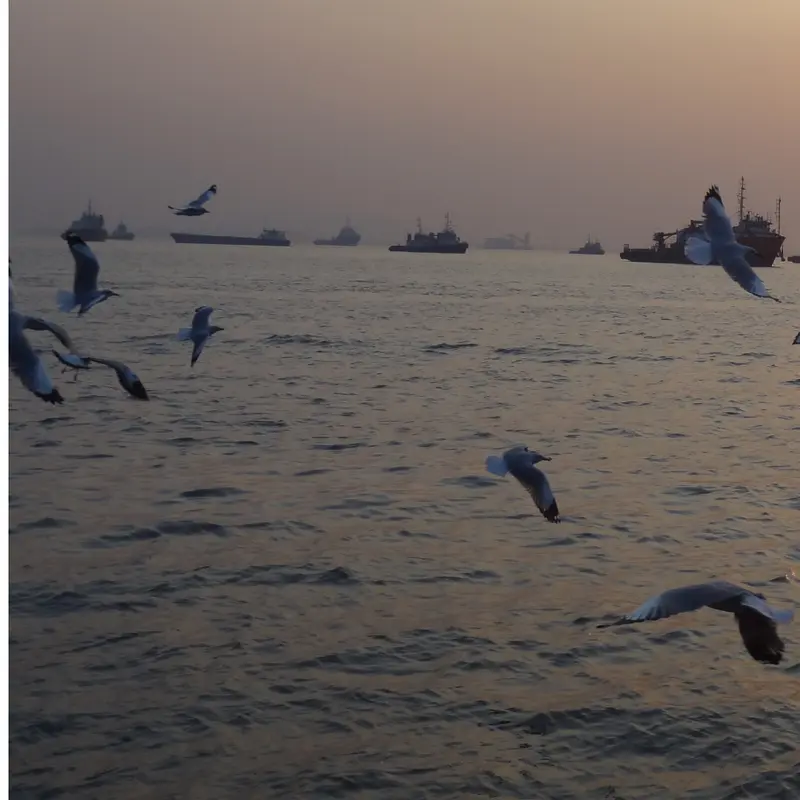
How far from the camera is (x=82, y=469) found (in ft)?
40.9

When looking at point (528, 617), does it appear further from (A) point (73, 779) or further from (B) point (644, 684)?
(A) point (73, 779)

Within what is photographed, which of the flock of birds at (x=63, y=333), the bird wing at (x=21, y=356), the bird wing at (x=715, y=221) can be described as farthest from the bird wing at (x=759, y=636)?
the bird wing at (x=21, y=356)

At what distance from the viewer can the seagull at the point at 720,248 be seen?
4.70m

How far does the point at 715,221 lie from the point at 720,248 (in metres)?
0.17

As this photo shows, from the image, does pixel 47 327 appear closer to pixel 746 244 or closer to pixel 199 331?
pixel 199 331

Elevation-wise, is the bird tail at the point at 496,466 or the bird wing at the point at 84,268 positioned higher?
the bird wing at the point at 84,268

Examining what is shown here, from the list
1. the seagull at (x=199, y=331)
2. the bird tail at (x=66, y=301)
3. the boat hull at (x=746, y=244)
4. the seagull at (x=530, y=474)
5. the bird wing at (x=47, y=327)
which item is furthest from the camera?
the boat hull at (x=746, y=244)

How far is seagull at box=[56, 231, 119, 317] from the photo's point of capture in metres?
4.84

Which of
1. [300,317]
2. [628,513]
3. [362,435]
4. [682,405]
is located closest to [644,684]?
[628,513]

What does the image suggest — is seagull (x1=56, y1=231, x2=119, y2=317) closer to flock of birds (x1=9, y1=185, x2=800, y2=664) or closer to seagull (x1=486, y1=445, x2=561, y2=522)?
flock of birds (x1=9, y1=185, x2=800, y2=664)

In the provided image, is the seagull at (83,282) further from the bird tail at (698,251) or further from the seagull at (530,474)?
the bird tail at (698,251)

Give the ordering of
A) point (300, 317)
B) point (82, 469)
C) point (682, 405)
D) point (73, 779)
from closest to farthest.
→ point (73, 779), point (82, 469), point (682, 405), point (300, 317)

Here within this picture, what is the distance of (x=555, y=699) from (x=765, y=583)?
9.02 feet

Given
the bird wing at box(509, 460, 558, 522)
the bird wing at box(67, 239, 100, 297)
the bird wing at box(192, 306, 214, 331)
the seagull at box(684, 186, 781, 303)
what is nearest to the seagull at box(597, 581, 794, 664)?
the seagull at box(684, 186, 781, 303)
